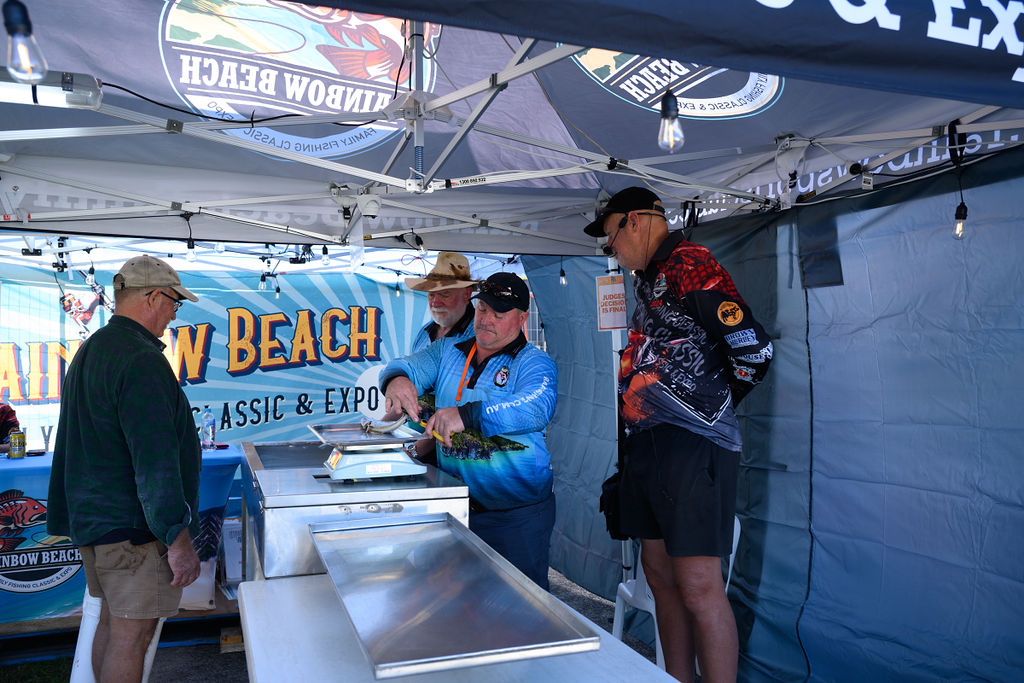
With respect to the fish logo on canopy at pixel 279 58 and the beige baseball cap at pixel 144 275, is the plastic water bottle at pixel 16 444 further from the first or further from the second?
the fish logo on canopy at pixel 279 58

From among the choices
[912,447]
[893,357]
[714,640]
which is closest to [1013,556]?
[912,447]

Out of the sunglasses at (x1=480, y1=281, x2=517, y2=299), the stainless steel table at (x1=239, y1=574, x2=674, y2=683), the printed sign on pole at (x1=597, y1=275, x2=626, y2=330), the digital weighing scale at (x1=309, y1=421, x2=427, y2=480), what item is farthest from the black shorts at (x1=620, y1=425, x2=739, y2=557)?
the printed sign on pole at (x1=597, y1=275, x2=626, y2=330)

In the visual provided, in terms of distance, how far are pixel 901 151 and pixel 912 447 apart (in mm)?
991

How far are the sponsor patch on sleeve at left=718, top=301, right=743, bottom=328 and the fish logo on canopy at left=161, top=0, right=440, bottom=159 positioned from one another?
128 centimetres

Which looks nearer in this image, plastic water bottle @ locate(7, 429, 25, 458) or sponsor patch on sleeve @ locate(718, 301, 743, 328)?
sponsor patch on sleeve @ locate(718, 301, 743, 328)

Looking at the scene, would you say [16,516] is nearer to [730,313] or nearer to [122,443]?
[122,443]

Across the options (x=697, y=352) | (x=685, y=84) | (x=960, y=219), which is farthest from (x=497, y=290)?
(x=960, y=219)

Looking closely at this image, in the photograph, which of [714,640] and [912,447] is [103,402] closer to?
[714,640]

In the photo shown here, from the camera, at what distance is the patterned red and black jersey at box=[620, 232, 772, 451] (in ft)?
6.81

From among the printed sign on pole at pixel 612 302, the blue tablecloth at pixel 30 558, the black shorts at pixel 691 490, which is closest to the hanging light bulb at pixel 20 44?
the black shorts at pixel 691 490

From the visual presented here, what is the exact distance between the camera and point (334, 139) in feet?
9.61

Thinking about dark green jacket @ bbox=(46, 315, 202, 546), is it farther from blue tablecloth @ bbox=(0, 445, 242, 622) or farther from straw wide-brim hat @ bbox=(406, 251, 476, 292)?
blue tablecloth @ bbox=(0, 445, 242, 622)

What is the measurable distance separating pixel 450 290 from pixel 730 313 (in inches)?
50.8

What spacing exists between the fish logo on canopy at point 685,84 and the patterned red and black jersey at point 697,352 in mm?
563
